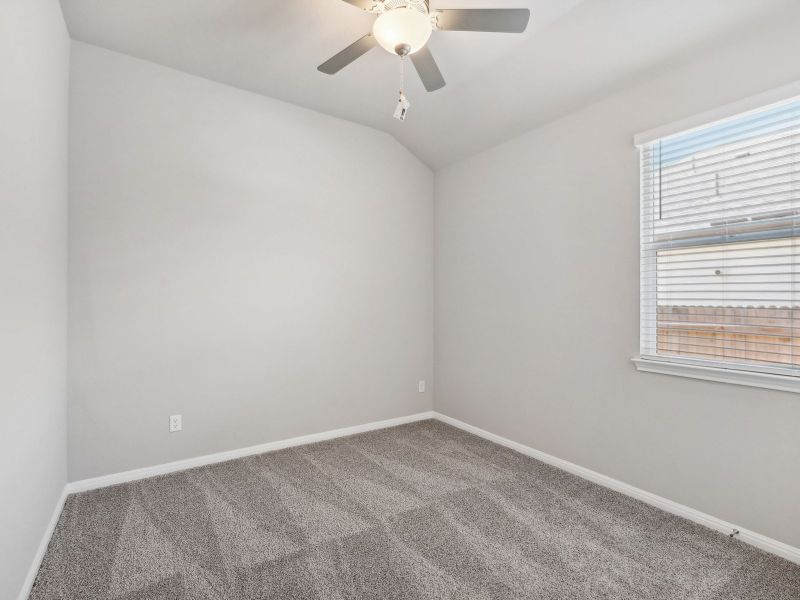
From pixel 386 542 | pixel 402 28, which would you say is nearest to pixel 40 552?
pixel 386 542

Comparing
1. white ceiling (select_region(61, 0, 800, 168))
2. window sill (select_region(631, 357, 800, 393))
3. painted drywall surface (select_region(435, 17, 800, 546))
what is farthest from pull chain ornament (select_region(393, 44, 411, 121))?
window sill (select_region(631, 357, 800, 393))

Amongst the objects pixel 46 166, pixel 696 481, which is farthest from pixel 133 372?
pixel 696 481

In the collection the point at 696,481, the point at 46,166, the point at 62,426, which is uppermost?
the point at 46,166

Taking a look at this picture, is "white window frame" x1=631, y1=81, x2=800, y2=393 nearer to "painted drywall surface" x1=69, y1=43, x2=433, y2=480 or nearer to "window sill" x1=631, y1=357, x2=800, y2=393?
"window sill" x1=631, y1=357, x2=800, y2=393

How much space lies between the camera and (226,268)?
9.95 ft

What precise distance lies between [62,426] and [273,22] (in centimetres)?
261

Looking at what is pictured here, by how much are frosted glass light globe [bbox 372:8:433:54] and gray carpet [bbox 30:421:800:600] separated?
2.35 metres

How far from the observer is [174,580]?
176 cm

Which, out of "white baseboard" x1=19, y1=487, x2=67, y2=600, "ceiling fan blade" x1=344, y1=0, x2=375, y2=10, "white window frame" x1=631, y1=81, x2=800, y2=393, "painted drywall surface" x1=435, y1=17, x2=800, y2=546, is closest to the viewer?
"white baseboard" x1=19, y1=487, x2=67, y2=600

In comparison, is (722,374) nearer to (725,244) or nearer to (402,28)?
(725,244)

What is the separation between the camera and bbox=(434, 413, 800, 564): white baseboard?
193 centimetres

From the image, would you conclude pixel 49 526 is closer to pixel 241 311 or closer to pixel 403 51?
pixel 241 311

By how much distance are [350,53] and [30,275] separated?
177cm

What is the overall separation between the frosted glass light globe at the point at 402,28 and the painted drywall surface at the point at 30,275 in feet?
4.50
